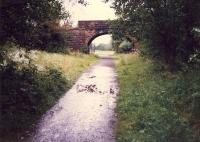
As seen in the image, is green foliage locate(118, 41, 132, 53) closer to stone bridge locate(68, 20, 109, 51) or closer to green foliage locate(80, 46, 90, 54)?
stone bridge locate(68, 20, 109, 51)

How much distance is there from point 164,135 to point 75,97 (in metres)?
6.03

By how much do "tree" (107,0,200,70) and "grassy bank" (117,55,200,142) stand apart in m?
2.11

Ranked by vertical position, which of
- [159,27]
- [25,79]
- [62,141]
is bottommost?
[62,141]

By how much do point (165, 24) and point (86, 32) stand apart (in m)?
27.0

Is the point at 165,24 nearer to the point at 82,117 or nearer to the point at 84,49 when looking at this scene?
the point at 82,117

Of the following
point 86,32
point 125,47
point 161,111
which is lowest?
point 161,111

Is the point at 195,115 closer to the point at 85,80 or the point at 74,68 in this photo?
the point at 85,80

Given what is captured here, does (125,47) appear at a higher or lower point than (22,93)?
higher

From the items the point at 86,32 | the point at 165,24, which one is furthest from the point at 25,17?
the point at 86,32

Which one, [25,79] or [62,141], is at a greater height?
[25,79]

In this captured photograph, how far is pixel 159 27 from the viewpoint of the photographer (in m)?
17.0

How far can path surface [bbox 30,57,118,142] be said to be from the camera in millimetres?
10258

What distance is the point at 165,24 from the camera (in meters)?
16.5

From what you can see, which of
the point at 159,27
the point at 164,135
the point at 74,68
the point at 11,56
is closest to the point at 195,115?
the point at 164,135
